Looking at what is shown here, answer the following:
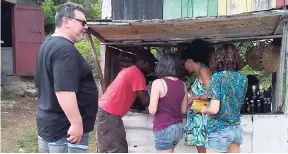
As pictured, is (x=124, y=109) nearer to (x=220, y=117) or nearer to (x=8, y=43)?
(x=220, y=117)

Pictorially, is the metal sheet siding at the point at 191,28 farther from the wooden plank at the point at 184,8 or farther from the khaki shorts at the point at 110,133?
the khaki shorts at the point at 110,133

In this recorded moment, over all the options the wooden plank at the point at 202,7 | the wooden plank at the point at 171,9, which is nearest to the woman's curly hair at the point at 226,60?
the wooden plank at the point at 202,7

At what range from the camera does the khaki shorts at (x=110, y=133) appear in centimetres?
450

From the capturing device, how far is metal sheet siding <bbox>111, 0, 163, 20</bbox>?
608cm

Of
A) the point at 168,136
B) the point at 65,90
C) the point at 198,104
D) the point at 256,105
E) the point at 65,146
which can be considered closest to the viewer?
the point at 65,90

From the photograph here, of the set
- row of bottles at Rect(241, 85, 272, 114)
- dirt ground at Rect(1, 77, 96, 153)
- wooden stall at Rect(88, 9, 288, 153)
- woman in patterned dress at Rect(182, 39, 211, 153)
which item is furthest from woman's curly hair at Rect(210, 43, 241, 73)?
dirt ground at Rect(1, 77, 96, 153)

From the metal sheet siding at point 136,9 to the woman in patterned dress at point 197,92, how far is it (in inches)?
66.9

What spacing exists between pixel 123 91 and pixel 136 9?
2.09 m

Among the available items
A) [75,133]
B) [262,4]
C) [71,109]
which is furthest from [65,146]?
[262,4]

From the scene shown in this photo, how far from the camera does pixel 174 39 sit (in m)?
5.33

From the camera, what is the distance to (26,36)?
13.3 metres

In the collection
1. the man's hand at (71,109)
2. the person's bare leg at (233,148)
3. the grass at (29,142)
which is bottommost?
the grass at (29,142)

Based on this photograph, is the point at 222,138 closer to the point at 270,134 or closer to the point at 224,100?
the point at 224,100

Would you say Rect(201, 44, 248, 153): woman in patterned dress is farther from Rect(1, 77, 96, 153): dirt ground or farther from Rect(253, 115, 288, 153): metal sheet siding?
Rect(1, 77, 96, 153): dirt ground
